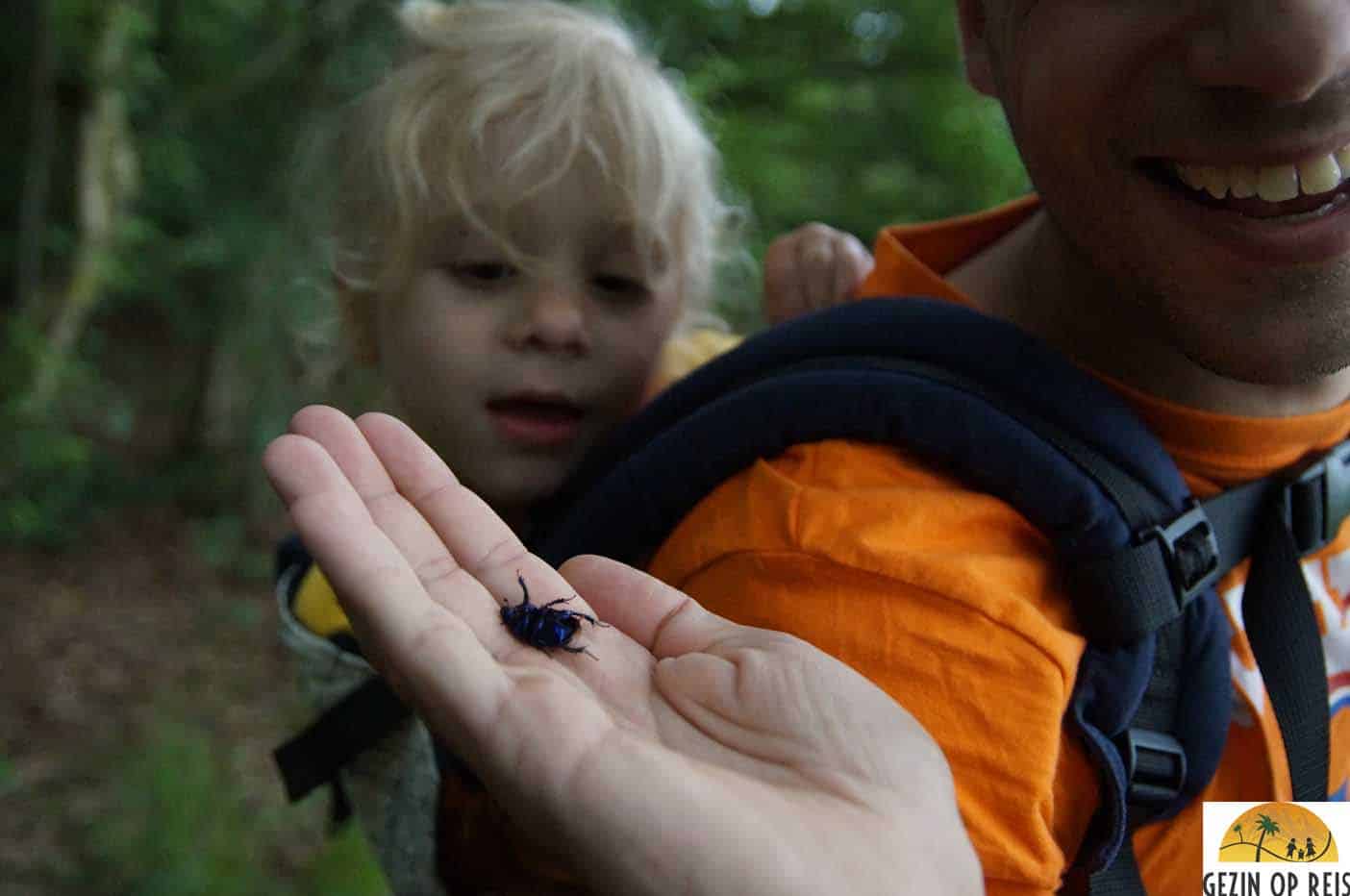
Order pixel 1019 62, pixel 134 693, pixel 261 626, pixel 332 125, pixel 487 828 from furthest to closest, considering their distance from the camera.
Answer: pixel 261 626
pixel 134 693
pixel 332 125
pixel 487 828
pixel 1019 62

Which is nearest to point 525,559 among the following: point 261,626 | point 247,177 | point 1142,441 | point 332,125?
point 1142,441

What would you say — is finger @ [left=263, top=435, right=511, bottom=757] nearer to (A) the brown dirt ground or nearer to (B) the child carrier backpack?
(B) the child carrier backpack

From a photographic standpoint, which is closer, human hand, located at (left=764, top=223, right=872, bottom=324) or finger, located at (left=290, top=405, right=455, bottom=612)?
finger, located at (left=290, top=405, right=455, bottom=612)

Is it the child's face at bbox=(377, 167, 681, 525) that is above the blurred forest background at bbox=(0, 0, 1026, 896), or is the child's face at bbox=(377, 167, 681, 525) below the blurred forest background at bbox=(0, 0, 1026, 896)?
above

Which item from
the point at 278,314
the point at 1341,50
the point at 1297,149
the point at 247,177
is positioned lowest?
the point at 278,314

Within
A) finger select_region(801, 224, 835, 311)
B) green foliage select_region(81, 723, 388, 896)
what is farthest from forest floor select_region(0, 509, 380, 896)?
finger select_region(801, 224, 835, 311)

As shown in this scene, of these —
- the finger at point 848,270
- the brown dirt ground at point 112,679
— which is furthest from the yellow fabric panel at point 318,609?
the brown dirt ground at point 112,679

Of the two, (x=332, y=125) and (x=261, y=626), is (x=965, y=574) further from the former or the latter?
(x=261, y=626)
